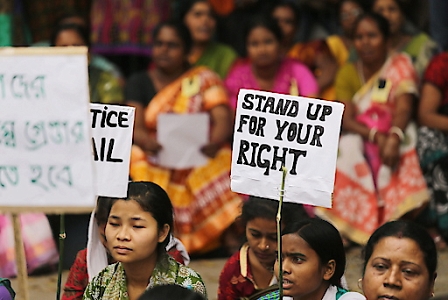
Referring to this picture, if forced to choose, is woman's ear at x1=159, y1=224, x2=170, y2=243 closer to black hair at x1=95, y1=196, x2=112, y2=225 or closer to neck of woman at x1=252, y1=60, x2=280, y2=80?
black hair at x1=95, y1=196, x2=112, y2=225

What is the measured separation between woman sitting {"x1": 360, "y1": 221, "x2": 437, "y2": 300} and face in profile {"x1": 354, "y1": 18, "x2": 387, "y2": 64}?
3.13m

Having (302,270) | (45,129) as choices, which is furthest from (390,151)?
→ (45,129)

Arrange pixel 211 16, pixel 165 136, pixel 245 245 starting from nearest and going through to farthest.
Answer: pixel 245 245 < pixel 165 136 < pixel 211 16

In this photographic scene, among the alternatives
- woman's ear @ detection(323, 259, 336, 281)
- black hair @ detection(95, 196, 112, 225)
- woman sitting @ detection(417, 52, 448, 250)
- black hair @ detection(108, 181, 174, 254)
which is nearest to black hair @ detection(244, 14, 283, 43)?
woman sitting @ detection(417, 52, 448, 250)

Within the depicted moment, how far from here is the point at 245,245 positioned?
4770 mm

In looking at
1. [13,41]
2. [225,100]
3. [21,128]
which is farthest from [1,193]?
[13,41]

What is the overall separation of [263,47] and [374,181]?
1.21 metres

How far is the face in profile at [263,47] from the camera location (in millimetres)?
6934

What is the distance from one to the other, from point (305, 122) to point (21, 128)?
3.55 ft

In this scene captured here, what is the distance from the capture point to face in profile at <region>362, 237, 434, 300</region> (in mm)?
3627

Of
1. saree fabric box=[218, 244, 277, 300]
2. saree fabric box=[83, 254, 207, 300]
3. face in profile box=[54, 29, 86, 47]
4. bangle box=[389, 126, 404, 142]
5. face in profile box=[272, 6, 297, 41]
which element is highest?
face in profile box=[272, 6, 297, 41]

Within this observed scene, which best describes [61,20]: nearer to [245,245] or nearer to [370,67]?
[370,67]

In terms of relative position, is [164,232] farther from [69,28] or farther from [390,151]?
[69,28]

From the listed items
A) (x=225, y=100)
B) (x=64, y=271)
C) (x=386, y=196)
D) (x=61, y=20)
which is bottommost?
(x=64, y=271)
